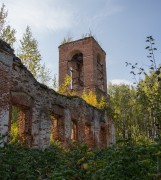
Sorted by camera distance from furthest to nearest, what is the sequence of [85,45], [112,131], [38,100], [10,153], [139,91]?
[85,45], [112,131], [38,100], [139,91], [10,153]

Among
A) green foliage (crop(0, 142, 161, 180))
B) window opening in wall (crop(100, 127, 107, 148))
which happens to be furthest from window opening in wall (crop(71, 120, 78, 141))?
green foliage (crop(0, 142, 161, 180))

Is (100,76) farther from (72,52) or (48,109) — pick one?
(48,109)

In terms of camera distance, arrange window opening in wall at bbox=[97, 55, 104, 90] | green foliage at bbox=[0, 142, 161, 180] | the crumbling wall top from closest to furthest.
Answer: green foliage at bbox=[0, 142, 161, 180] → the crumbling wall top → window opening in wall at bbox=[97, 55, 104, 90]

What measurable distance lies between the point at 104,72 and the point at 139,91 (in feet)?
46.4

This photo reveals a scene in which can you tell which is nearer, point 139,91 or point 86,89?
point 139,91

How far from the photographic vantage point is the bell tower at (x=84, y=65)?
2076 centimetres

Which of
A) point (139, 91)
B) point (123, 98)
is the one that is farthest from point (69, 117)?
point (123, 98)

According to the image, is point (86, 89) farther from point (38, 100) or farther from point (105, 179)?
point (105, 179)

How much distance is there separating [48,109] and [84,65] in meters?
10.2

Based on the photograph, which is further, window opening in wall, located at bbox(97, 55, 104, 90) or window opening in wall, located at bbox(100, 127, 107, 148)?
window opening in wall, located at bbox(97, 55, 104, 90)

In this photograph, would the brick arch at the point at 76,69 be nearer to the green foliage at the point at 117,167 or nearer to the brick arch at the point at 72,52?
the brick arch at the point at 72,52

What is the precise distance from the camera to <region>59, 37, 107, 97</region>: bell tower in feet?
68.1

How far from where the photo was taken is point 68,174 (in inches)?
160

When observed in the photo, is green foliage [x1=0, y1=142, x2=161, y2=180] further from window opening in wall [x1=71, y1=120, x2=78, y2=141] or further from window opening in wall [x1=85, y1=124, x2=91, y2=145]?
window opening in wall [x1=85, y1=124, x2=91, y2=145]
